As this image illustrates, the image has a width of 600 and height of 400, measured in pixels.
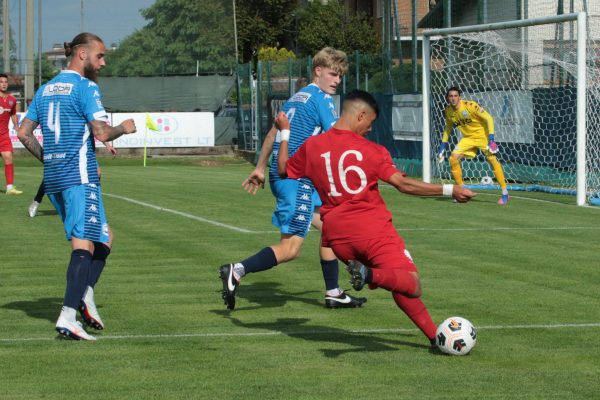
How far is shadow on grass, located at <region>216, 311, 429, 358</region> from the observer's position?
7715mm

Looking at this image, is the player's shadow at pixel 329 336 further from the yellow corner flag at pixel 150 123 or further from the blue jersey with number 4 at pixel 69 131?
the yellow corner flag at pixel 150 123

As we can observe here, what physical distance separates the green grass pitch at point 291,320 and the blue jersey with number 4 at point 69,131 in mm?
1100

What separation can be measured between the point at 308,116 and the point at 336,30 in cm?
6165

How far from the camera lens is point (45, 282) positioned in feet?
36.3

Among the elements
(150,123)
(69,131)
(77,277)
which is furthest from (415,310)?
(150,123)

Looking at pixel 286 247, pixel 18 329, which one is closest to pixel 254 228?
pixel 286 247

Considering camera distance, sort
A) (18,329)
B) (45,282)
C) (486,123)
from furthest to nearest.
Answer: (486,123) → (45,282) → (18,329)

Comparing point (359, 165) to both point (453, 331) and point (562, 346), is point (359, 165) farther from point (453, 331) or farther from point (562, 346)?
point (562, 346)

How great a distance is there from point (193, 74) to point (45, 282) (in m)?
36.9

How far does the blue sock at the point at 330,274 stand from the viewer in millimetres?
9602

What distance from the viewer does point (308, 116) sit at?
9.58 m

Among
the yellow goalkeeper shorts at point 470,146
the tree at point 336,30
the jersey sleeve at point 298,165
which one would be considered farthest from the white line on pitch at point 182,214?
the tree at point 336,30

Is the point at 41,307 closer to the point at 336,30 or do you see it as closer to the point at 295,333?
the point at 295,333

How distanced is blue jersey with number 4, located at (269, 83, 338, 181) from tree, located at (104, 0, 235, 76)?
37720mm
